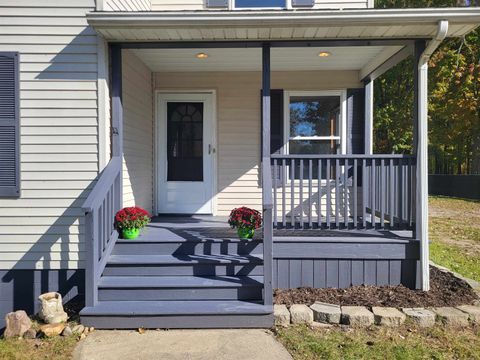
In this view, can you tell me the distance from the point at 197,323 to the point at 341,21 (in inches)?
130

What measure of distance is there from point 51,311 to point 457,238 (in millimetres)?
7380

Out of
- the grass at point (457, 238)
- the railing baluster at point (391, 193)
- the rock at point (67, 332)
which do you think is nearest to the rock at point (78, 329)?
the rock at point (67, 332)

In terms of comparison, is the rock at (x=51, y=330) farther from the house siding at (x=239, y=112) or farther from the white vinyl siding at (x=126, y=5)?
the white vinyl siding at (x=126, y=5)

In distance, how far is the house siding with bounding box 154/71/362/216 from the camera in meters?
6.26

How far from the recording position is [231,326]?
3748mm

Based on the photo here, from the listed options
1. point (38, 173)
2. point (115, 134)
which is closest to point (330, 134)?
point (115, 134)

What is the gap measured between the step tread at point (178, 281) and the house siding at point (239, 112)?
232 cm

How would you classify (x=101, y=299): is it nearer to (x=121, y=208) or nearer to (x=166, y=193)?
(x=121, y=208)

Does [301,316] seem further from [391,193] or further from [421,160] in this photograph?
[421,160]

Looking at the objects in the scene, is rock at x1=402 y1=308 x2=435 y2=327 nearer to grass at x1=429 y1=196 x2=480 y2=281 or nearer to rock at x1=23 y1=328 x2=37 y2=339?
grass at x1=429 y1=196 x2=480 y2=281

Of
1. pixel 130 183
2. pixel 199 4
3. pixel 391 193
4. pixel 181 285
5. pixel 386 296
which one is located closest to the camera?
pixel 181 285

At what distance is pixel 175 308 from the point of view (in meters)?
3.79

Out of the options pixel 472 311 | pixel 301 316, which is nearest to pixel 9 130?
pixel 301 316

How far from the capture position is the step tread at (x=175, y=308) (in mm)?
3719
